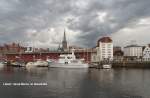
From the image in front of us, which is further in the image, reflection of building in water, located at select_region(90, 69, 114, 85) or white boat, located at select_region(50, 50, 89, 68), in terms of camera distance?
white boat, located at select_region(50, 50, 89, 68)

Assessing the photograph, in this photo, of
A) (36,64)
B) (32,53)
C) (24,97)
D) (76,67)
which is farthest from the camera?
(32,53)

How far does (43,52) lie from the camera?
18675cm

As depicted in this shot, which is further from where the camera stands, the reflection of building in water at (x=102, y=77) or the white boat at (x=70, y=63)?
the white boat at (x=70, y=63)

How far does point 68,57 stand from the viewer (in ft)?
410

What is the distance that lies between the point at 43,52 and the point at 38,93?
14878 centimetres

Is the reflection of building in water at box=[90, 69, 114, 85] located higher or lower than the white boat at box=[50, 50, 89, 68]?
lower

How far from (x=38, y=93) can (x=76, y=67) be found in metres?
81.2

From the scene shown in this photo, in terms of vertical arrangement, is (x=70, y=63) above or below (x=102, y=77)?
above

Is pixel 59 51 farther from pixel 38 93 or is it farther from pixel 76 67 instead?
pixel 38 93

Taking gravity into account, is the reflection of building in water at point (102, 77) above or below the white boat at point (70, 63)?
below

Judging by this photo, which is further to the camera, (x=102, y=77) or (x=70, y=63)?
(x=70, y=63)

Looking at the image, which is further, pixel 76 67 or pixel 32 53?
pixel 32 53

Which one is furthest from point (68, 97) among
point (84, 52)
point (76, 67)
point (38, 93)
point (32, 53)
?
point (32, 53)

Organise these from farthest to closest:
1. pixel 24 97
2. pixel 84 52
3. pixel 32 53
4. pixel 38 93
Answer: pixel 32 53 < pixel 84 52 < pixel 38 93 < pixel 24 97
